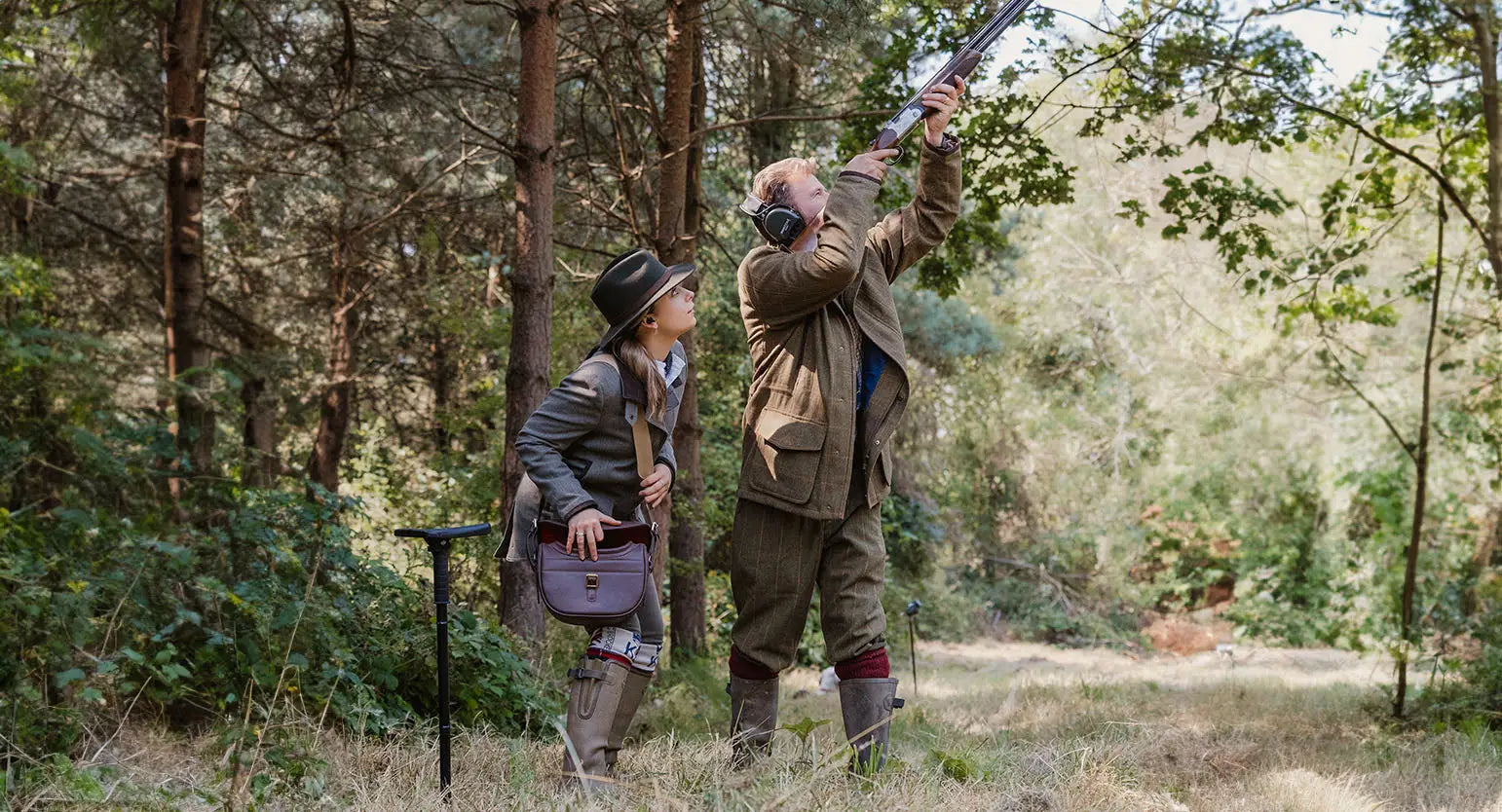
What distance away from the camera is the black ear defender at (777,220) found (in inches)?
139

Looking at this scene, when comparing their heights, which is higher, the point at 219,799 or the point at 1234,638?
the point at 219,799

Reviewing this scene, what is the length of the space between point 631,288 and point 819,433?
70 cm

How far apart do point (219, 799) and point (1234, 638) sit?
48.8ft

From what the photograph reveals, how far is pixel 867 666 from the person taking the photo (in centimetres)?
353

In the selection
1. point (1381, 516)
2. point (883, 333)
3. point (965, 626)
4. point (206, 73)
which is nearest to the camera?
point (883, 333)

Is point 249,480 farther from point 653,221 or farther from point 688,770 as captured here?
point 688,770

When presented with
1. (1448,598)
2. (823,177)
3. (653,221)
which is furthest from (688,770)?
(823,177)

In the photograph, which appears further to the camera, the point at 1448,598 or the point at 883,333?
the point at 1448,598

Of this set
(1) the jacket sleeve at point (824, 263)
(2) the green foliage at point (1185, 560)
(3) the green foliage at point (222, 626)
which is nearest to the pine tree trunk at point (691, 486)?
(3) the green foliage at point (222, 626)

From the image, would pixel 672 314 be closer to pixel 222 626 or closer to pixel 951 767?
pixel 951 767

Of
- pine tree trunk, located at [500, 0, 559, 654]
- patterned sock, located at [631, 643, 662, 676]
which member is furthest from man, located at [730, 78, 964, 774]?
pine tree trunk, located at [500, 0, 559, 654]

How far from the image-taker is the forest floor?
2.95 m

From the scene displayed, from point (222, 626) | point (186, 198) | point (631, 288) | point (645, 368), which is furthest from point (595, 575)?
point (186, 198)

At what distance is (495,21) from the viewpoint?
980cm
